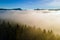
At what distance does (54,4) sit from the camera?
124cm

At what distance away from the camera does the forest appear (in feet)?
3.91

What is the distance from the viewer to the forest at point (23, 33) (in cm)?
119

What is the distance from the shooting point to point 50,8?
4.07 ft

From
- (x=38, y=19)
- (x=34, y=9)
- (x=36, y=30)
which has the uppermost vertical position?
(x=34, y=9)

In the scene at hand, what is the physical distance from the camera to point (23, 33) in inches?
47.0

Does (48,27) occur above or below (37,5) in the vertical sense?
below

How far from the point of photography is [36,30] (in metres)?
1.22

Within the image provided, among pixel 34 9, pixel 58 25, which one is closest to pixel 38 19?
pixel 34 9

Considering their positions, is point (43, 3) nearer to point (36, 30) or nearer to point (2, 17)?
point (36, 30)

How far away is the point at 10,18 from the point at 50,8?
0.47 metres

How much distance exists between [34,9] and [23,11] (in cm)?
13

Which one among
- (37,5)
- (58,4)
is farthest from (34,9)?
(58,4)

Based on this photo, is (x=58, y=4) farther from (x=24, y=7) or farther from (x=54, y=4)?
(x=24, y=7)

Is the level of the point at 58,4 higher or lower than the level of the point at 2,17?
higher
